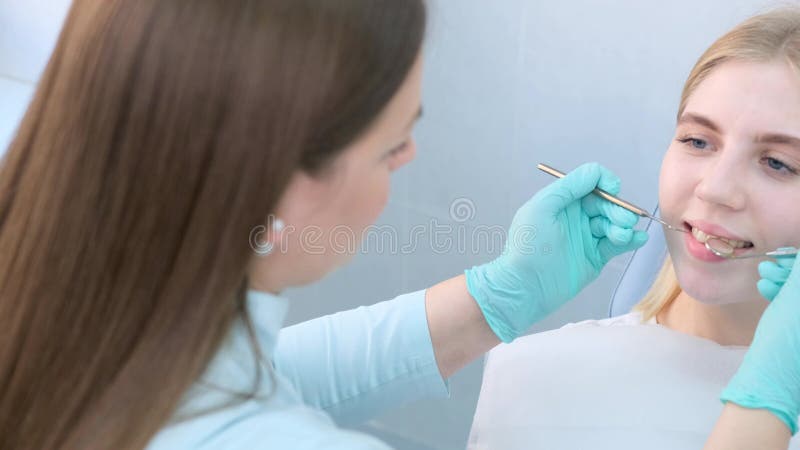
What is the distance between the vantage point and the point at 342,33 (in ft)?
2.44

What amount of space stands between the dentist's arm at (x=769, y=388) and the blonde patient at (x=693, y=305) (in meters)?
0.15

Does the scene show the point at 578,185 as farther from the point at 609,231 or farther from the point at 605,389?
the point at 605,389

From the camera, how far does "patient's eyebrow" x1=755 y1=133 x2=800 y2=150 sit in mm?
1152

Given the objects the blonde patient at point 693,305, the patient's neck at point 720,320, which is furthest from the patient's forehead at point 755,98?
the patient's neck at point 720,320

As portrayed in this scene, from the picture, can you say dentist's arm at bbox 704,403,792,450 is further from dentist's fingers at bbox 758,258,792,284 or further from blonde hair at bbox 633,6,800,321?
blonde hair at bbox 633,6,800,321

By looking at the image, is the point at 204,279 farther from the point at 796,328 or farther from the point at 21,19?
the point at 21,19

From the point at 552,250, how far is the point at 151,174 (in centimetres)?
72

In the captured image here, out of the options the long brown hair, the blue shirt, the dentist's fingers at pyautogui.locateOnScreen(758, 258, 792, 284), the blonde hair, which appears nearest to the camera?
the long brown hair

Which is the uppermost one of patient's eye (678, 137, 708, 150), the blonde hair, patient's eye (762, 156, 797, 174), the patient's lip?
the blonde hair

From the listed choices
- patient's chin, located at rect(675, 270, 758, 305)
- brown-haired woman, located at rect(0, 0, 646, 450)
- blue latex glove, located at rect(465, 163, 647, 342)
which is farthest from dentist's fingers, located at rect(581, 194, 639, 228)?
brown-haired woman, located at rect(0, 0, 646, 450)

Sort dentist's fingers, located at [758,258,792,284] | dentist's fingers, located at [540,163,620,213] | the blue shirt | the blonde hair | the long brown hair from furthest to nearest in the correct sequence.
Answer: dentist's fingers, located at [540,163,620,213], the blonde hair, dentist's fingers, located at [758,258,792,284], the blue shirt, the long brown hair

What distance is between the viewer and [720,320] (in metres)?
1.32

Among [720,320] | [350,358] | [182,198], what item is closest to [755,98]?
[720,320]

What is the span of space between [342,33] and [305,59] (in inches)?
1.7
